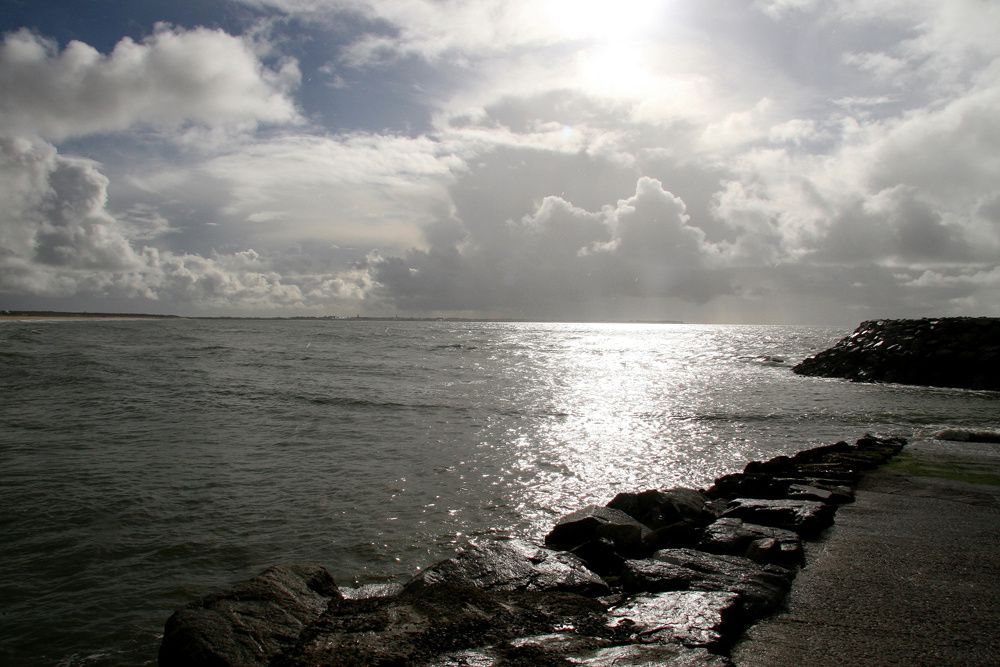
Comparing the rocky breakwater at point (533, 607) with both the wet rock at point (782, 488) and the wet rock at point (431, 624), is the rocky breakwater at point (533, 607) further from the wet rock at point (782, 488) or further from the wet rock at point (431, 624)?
the wet rock at point (782, 488)

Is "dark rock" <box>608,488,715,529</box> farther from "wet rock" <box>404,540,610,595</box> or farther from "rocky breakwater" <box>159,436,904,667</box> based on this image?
"wet rock" <box>404,540,610,595</box>

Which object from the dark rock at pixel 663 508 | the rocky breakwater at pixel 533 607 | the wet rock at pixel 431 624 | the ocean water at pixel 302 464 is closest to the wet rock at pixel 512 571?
the rocky breakwater at pixel 533 607

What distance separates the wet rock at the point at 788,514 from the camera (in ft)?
25.6

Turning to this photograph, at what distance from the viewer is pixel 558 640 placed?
453cm

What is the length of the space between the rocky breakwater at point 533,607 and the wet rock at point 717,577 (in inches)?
0.6

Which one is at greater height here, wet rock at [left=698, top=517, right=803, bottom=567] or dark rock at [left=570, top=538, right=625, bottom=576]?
wet rock at [left=698, top=517, right=803, bottom=567]

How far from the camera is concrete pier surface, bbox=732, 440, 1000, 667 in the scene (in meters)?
4.55

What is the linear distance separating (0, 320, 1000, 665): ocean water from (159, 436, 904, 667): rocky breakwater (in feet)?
4.56

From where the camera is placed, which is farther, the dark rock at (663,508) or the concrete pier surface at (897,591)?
the dark rock at (663,508)

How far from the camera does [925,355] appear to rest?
3522 cm

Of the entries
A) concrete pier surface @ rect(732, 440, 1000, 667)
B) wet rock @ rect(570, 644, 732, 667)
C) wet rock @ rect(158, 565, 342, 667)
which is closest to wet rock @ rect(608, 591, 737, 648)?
wet rock @ rect(570, 644, 732, 667)

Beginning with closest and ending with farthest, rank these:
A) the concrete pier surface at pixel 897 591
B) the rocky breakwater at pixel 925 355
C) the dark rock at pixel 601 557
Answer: the concrete pier surface at pixel 897 591, the dark rock at pixel 601 557, the rocky breakwater at pixel 925 355

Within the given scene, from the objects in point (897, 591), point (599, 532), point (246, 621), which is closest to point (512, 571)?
point (599, 532)

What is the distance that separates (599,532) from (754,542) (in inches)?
73.7
